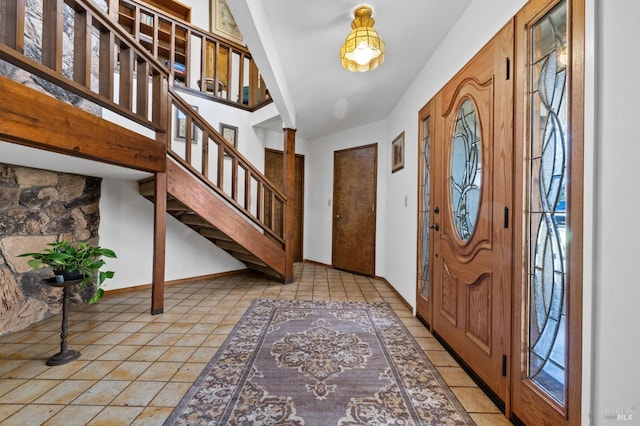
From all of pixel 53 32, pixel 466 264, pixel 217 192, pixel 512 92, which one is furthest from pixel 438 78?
pixel 53 32

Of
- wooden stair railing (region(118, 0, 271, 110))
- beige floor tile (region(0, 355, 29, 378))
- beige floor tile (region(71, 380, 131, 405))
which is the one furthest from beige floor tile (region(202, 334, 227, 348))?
wooden stair railing (region(118, 0, 271, 110))

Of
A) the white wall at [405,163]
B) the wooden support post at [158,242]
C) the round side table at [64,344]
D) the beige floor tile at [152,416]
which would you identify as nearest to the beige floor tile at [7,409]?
the round side table at [64,344]

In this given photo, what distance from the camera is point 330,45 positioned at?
2186mm

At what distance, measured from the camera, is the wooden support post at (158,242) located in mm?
2426

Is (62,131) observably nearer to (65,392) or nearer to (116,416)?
(65,392)

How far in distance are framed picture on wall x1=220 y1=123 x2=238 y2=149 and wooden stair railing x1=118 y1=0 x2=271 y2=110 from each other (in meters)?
0.35

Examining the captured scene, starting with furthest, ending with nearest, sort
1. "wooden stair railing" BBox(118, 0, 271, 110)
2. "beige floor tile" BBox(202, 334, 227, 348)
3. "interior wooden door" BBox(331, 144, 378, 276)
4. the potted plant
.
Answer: "interior wooden door" BBox(331, 144, 378, 276) < "wooden stair railing" BBox(118, 0, 271, 110) < "beige floor tile" BBox(202, 334, 227, 348) < the potted plant

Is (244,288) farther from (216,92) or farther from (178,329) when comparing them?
(216,92)

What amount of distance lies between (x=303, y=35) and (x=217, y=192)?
1.71 m

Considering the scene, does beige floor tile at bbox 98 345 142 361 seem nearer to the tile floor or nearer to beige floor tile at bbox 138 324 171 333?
the tile floor

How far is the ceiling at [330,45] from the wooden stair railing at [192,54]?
118 cm

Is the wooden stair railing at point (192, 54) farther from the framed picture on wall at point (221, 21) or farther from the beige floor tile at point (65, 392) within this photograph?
the beige floor tile at point (65, 392)

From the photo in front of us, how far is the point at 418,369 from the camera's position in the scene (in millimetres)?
1650

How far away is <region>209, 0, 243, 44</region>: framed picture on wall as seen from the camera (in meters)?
4.42
